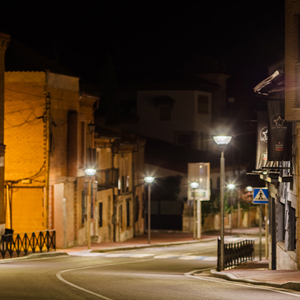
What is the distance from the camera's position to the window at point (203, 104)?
261 ft

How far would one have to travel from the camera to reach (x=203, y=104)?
80.2 m

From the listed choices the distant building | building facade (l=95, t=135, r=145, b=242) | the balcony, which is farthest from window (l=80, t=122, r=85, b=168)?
the distant building

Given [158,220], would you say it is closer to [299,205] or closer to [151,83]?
[151,83]

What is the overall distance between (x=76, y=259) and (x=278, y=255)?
819 cm

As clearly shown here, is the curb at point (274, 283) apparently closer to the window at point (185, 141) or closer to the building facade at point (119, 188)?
the building facade at point (119, 188)

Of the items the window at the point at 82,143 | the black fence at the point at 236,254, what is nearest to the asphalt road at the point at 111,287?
the black fence at the point at 236,254

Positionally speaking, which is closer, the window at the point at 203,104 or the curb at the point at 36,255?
the curb at the point at 36,255

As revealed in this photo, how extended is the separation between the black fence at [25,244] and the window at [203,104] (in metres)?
48.1

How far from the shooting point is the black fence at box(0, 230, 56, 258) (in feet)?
88.8

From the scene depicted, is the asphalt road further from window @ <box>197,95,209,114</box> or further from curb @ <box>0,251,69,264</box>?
window @ <box>197,95,209,114</box>

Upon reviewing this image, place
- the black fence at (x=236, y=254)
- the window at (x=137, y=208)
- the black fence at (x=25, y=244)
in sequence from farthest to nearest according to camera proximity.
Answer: the window at (x=137, y=208) → the black fence at (x=25, y=244) → the black fence at (x=236, y=254)

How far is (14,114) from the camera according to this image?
33156mm

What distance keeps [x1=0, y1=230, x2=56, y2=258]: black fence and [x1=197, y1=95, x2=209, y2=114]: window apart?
158 feet

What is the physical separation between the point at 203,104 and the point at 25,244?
5420 cm
